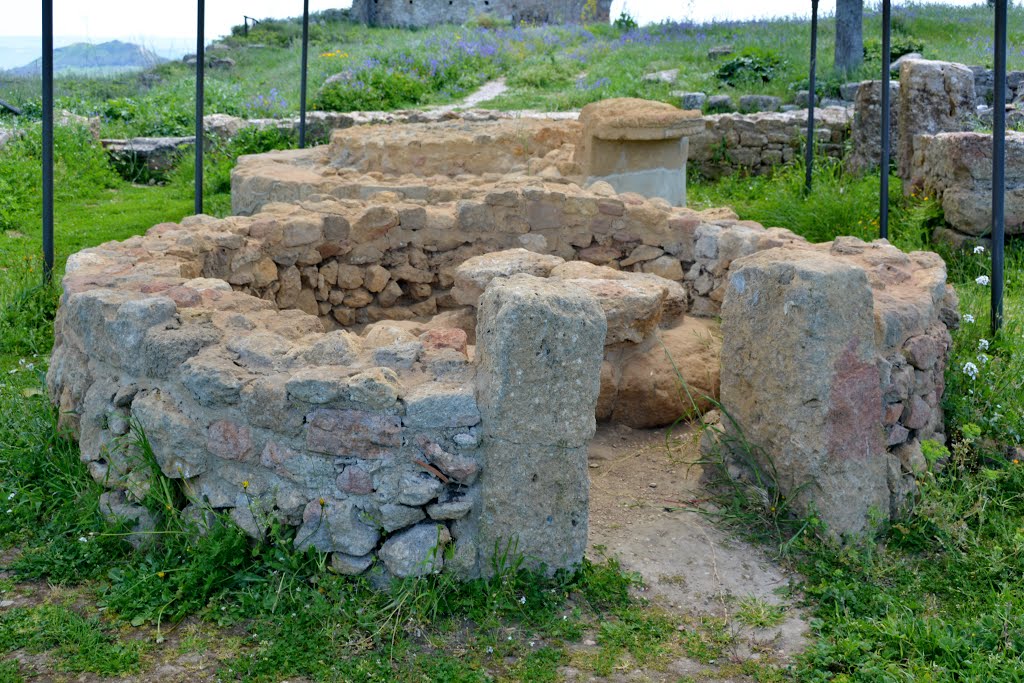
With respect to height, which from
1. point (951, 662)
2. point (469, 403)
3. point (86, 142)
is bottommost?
point (951, 662)

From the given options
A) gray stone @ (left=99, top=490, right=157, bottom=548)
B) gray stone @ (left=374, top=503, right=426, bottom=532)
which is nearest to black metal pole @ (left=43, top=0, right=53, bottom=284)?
gray stone @ (left=99, top=490, right=157, bottom=548)

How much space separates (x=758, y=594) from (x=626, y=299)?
162cm

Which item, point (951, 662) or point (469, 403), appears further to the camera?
point (469, 403)

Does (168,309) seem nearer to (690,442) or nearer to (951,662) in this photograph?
(690,442)

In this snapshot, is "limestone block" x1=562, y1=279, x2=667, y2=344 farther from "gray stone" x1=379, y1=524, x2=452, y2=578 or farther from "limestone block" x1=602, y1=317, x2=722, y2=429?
"gray stone" x1=379, y1=524, x2=452, y2=578

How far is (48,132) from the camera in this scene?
6742 millimetres

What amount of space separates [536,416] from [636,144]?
16.0 feet

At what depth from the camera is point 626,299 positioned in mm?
4898

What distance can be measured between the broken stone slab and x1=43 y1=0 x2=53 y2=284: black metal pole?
150 inches

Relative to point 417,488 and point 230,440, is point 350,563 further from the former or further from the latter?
point 230,440

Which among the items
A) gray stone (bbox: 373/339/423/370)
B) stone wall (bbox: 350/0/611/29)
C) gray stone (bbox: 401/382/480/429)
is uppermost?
stone wall (bbox: 350/0/611/29)

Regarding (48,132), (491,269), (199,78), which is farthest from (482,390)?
(199,78)

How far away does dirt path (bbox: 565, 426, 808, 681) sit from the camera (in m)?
3.52

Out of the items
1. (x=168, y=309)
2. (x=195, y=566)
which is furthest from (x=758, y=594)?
(x=168, y=309)
